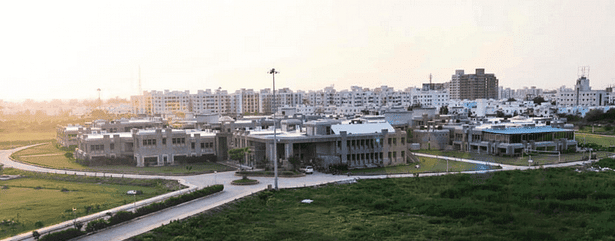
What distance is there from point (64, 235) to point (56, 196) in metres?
15.7

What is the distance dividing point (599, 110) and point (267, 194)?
10096cm

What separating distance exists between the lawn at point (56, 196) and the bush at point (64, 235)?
4.01m

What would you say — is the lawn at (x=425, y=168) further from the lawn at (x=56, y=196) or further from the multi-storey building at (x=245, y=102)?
the multi-storey building at (x=245, y=102)

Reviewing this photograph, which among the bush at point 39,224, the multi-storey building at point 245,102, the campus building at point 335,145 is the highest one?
the multi-storey building at point 245,102

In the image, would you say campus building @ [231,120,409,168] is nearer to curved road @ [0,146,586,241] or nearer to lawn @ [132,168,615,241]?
curved road @ [0,146,586,241]

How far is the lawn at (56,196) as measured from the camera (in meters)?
31.3

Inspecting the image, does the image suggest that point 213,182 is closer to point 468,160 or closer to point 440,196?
point 440,196

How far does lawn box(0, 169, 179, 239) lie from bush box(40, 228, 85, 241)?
4009 mm

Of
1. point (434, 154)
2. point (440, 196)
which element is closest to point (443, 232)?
point (440, 196)

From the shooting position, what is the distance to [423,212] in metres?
33.6

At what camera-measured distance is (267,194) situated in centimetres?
3825

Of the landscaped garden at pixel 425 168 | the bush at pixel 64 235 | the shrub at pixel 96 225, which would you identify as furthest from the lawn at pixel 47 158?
the landscaped garden at pixel 425 168

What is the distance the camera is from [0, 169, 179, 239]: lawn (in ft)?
103

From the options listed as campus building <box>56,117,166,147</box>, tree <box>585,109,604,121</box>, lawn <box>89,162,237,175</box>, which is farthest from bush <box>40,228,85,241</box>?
tree <box>585,109,604,121</box>
